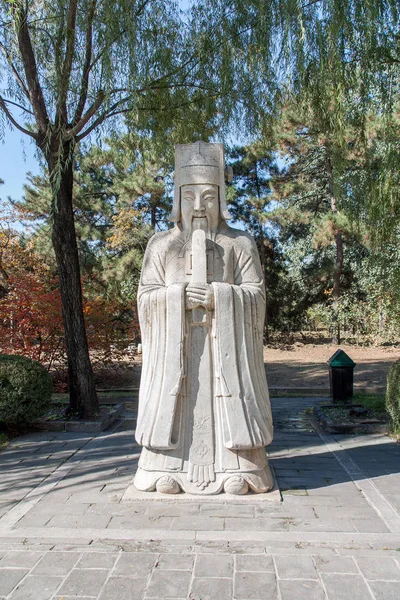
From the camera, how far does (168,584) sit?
289cm

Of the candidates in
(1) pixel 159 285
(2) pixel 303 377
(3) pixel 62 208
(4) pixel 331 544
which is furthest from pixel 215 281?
(2) pixel 303 377

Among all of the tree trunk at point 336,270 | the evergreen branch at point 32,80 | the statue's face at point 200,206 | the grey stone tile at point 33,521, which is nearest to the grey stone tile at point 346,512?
the grey stone tile at point 33,521

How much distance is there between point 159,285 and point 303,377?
926 cm

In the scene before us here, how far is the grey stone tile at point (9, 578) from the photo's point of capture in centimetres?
287

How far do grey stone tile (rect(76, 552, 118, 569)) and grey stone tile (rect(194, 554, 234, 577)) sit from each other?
1.87ft

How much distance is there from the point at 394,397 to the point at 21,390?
516 cm

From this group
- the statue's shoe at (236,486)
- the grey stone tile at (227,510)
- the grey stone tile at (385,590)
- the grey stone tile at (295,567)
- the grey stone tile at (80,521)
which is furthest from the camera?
the statue's shoe at (236,486)

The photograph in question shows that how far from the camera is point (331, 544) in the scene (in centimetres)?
337

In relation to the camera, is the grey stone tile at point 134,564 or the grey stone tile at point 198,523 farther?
the grey stone tile at point 198,523

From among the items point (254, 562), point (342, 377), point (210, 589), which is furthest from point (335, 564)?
point (342, 377)

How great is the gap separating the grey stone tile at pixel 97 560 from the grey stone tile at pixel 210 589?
0.61 metres

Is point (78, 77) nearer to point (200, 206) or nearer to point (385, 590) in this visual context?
point (200, 206)

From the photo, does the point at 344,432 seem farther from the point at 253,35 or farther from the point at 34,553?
the point at 253,35

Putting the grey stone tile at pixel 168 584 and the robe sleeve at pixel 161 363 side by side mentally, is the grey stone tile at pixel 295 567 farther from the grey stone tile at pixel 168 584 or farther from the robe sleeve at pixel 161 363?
the robe sleeve at pixel 161 363
